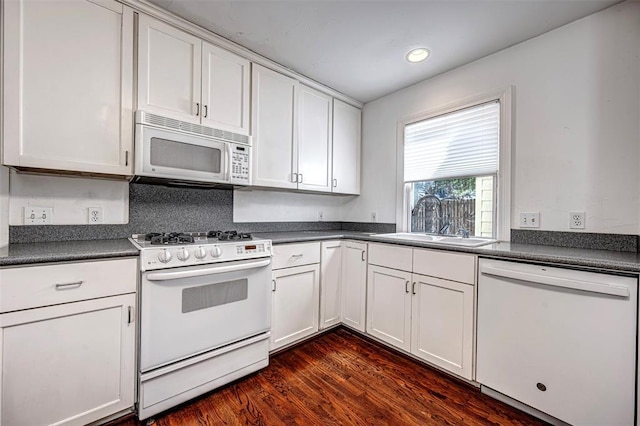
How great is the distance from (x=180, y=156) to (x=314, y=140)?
1285 mm

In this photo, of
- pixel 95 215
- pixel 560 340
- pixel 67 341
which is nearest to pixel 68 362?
pixel 67 341

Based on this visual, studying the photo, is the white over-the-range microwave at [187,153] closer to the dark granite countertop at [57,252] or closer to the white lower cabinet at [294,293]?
the dark granite countertop at [57,252]

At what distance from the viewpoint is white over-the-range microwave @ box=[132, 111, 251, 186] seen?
167cm

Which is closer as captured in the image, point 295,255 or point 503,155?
point 503,155

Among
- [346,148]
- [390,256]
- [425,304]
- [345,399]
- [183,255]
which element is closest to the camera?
[183,255]

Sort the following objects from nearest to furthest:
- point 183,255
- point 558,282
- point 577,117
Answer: point 558,282
point 183,255
point 577,117

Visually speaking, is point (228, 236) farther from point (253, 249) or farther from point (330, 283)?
point (330, 283)

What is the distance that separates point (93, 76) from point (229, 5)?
90 cm

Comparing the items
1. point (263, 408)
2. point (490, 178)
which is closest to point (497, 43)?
point (490, 178)

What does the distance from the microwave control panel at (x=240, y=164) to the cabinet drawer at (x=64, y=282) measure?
873 mm

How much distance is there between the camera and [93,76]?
1548mm

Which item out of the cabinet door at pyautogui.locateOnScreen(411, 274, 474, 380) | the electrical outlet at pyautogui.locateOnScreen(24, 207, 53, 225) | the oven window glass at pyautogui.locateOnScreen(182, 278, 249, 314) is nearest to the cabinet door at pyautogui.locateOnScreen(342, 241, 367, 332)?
the cabinet door at pyautogui.locateOnScreen(411, 274, 474, 380)

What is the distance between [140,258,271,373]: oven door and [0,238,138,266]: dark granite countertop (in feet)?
0.65

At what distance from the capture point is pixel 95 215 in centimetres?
178
